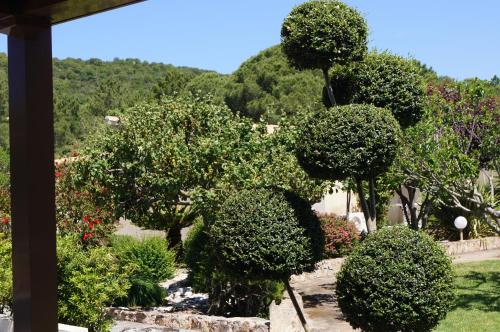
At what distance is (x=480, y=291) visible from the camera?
11039mm

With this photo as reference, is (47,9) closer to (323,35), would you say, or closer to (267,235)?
(267,235)

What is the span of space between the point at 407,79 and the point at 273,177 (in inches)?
120

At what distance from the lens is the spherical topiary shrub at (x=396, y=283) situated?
482 cm

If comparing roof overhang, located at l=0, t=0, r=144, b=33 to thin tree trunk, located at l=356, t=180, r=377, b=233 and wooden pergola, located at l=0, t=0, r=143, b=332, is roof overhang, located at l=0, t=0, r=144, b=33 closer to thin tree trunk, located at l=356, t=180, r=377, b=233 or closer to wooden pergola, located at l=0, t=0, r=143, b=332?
wooden pergola, located at l=0, t=0, r=143, b=332

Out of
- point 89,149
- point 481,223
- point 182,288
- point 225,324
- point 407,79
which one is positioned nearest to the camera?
point 407,79

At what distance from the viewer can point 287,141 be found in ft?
29.9

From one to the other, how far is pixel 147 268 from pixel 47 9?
6.71 m

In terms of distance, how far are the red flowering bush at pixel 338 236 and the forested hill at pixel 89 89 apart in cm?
1148

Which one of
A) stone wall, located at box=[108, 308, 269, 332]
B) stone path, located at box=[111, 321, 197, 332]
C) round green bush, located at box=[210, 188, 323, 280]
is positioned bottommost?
stone wall, located at box=[108, 308, 269, 332]

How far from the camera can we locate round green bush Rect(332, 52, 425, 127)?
19.2 feet

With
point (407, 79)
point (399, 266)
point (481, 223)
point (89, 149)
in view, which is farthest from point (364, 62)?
point (481, 223)

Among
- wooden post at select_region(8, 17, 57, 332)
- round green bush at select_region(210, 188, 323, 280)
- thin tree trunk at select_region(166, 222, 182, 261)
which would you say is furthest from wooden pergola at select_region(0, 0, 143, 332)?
thin tree trunk at select_region(166, 222, 182, 261)

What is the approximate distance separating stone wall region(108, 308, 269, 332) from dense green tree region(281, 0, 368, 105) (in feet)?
10.4

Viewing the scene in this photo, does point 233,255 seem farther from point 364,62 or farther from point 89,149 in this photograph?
point 89,149
